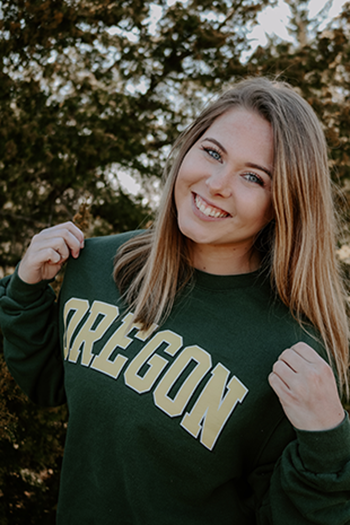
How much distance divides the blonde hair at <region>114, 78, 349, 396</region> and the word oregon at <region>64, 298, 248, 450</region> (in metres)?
0.09

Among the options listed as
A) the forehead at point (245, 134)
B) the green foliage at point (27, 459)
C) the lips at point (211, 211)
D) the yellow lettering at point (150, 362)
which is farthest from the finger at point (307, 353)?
the green foliage at point (27, 459)

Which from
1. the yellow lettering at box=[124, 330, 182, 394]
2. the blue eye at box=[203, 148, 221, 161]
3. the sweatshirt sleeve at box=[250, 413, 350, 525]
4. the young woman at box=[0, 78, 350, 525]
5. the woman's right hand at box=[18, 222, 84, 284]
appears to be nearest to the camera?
the sweatshirt sleeve at box=[250, 413, 350, 525]

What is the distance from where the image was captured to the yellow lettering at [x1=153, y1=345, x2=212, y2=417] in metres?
1.67

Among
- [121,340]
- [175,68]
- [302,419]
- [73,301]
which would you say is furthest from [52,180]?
[302,419]

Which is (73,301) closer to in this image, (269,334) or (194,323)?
(194,323)

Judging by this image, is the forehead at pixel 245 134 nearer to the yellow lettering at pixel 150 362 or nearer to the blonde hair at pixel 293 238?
the blonde hair at pixel 293 238

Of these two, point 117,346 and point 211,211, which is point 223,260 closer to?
point 211,211

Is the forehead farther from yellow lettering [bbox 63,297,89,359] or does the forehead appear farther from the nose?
yellow lettering [bbox 63,297,89,359]

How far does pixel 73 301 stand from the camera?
201cm

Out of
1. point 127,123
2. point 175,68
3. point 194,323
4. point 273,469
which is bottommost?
point 273,469

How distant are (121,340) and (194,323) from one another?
272mm

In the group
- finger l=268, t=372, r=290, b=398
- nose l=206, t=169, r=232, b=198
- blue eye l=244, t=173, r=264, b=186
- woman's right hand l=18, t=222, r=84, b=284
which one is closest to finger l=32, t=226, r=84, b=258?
woman's right hand l=18, t=222, r=84, b=284

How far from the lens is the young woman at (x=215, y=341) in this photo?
1.58 metres

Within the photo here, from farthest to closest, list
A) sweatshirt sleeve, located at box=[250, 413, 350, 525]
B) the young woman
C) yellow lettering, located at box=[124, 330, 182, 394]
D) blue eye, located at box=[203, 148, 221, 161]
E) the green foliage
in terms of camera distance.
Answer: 1. the green foliage
2. blue eye, located at box=[203, 148, 221, 161]
3. yellow lettering, located at box=[124, 330, 182, 394]
4. the young woman
5. sweatshirt sleeve, located at box=[250, 413, 350, 525]
